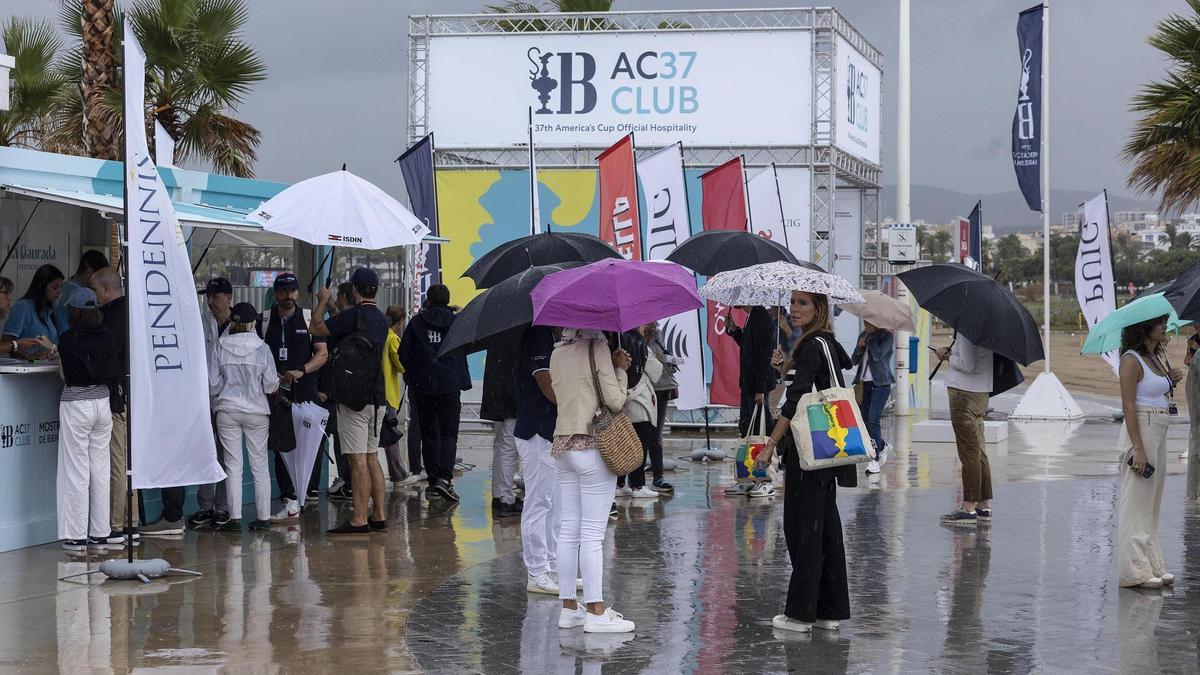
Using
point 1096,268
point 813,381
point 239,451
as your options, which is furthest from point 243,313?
point 1096,268

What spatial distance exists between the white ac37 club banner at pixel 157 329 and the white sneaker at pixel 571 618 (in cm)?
280

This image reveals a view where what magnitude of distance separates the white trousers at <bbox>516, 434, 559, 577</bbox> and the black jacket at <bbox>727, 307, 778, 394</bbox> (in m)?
4.40

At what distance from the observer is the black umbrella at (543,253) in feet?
34.9

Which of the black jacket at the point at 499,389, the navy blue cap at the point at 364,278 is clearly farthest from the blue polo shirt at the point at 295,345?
the black jacket at the point at 499,389

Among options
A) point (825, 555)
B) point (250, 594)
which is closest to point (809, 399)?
point (825, 555)

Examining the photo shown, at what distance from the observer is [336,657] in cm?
691

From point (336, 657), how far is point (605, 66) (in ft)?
46.0

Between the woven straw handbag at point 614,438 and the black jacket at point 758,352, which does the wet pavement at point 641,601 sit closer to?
the woven straw handbag at point 614,438

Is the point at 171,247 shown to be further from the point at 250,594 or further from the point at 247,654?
the point at 247,654

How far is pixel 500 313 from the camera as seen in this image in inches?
320

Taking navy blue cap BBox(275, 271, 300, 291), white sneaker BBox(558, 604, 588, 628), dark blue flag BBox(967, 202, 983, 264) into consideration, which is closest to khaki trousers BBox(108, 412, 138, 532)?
navy blue cap BBox(275, 271, 300, 291)

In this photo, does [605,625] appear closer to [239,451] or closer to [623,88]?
[239,451]

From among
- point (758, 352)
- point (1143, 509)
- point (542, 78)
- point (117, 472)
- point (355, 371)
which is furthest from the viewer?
point (542, 78)

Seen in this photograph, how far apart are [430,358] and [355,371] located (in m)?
1.79
